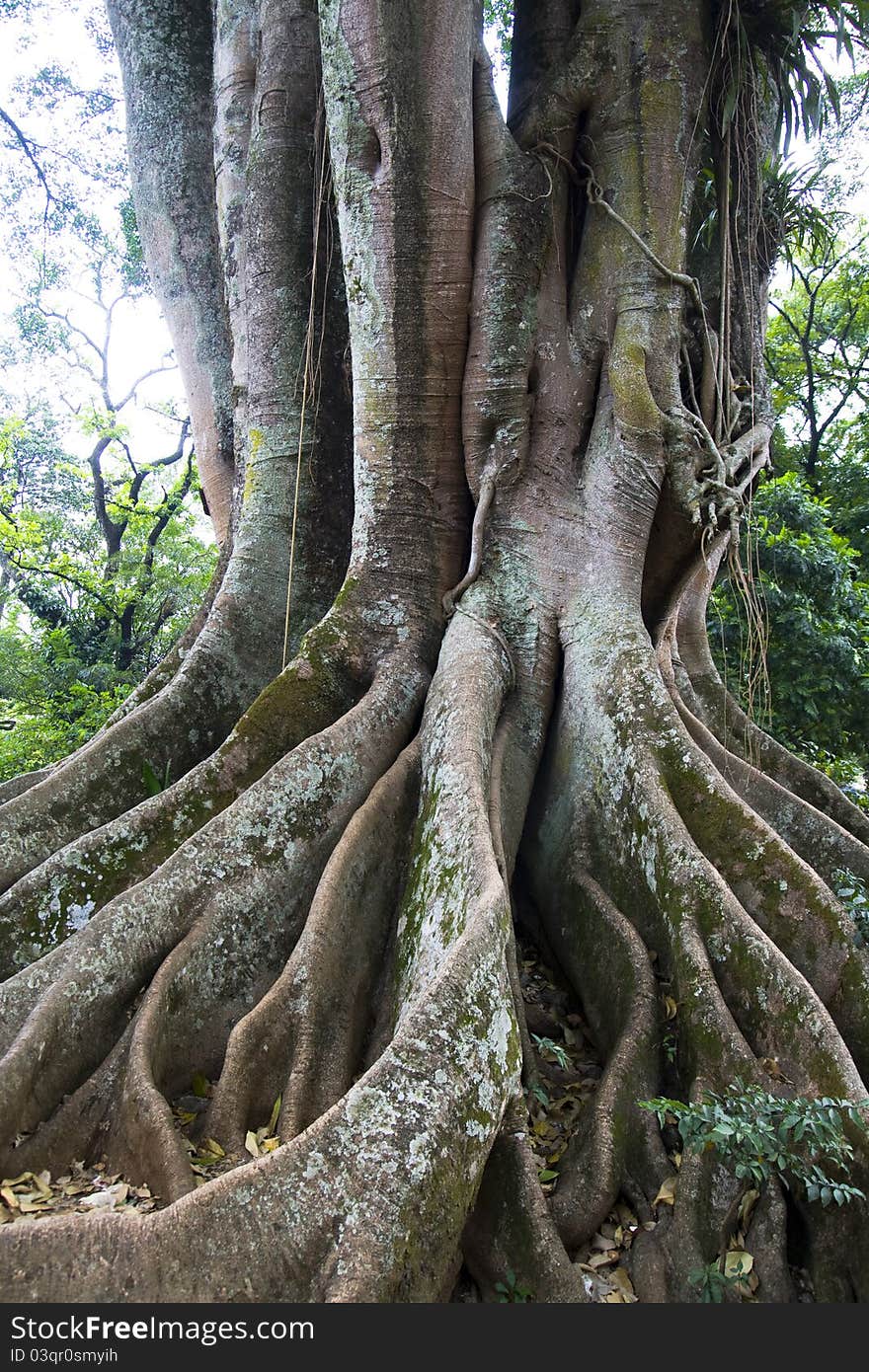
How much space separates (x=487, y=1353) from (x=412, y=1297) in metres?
0.19

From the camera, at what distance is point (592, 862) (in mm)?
3760

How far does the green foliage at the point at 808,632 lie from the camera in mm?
7957

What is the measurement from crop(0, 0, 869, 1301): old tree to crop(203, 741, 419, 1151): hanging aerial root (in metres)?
0.02

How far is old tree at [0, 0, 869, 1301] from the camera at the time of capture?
245 cm

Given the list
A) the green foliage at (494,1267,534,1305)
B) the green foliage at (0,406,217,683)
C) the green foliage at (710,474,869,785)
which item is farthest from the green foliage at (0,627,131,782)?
the green foliage at (494,1267,534,1305)

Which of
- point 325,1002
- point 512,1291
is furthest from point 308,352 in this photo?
point 512,1291

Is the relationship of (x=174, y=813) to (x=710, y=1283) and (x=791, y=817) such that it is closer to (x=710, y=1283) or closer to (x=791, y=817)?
(x=710, y=1283)

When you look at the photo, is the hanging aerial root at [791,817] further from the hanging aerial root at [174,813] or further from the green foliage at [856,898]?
the hanging aerial root at [174,813]

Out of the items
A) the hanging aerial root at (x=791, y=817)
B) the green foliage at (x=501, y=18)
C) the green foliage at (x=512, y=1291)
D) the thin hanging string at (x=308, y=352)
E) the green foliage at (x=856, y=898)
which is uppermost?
the green foliage at (x=501, y=18)

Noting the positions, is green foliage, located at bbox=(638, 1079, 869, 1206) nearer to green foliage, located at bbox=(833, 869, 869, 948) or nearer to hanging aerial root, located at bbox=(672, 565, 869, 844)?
green foliage, located at bbox=(833, 869, 869, 948)

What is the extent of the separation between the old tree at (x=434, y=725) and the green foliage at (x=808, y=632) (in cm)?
246

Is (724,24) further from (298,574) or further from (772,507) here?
(772,507)

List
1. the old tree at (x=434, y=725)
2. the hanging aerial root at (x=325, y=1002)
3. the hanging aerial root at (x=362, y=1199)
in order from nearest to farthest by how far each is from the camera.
Answer: the hanging aerial root at (x=362, y=1199) → the old tree at (x=434, y=725) → the hanging aerial root at (x=325, y=1002)

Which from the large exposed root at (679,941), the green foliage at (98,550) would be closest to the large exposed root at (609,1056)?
the large exposed root at (679,941)
